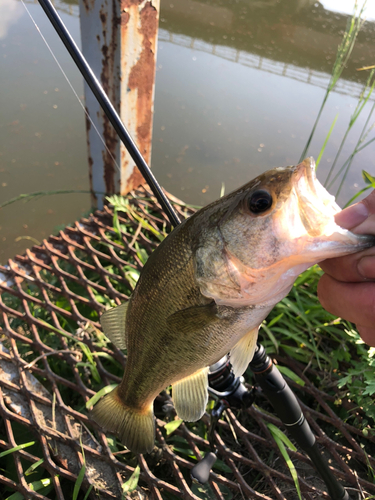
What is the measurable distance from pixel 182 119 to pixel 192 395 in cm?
491

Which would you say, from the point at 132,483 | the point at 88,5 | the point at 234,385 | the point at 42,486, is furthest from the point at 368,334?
the point at 88,5

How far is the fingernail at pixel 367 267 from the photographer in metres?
0.98

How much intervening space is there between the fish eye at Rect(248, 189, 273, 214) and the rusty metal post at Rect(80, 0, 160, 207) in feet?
4.52

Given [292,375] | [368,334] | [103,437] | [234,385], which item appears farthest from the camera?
[292,375]

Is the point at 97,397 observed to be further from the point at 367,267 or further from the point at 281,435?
the point at 367,267

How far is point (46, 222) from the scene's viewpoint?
4250 millimetres

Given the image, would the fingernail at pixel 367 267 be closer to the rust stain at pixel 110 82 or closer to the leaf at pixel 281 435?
the leaf at pixel 281 435

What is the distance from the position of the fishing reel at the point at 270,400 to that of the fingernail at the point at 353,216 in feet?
2.18

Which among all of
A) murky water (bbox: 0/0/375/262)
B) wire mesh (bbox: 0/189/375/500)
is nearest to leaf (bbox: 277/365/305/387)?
wire mesh (bbox: 0/189/375/500)

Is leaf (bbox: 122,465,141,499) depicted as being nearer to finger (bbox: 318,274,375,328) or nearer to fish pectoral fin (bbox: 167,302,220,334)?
fish pectoral fin (bbox: 167,302,220,334)

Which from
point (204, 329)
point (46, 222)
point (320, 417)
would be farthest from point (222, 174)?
point (204, 329)

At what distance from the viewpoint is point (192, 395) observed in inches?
56.7

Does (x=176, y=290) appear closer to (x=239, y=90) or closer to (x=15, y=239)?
(x=15, y=239)

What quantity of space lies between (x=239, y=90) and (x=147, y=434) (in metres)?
6.31
